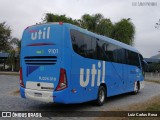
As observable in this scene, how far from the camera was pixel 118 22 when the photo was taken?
47906mm

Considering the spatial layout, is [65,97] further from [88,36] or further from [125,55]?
[125,55]

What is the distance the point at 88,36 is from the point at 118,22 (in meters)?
36.4

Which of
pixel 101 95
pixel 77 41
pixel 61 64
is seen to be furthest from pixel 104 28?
pixel 61 64

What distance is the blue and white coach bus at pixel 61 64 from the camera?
10.6 meters

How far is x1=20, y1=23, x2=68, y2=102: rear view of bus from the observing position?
34.8 ft

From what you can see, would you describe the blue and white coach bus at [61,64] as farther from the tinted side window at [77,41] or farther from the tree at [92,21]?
the tree at [92,21]

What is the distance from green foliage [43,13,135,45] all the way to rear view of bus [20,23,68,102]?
3318 cm

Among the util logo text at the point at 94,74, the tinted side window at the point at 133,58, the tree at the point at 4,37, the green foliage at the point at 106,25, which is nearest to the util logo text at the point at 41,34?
the util logo text at the point at 94,74

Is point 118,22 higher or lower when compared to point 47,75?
higher

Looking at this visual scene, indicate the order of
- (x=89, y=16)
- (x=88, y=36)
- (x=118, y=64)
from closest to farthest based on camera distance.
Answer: (x=88, y=36) < (x=118, y=64) < (x=89, y=16)

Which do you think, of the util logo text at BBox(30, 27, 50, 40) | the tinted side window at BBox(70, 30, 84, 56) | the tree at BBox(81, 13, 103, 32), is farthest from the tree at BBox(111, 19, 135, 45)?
the util logo text at BBox(30, 27, 50, 40)

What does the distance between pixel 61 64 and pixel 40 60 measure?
106 cm

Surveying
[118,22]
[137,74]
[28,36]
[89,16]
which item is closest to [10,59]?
[89,16]

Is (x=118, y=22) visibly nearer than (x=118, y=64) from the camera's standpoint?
No
